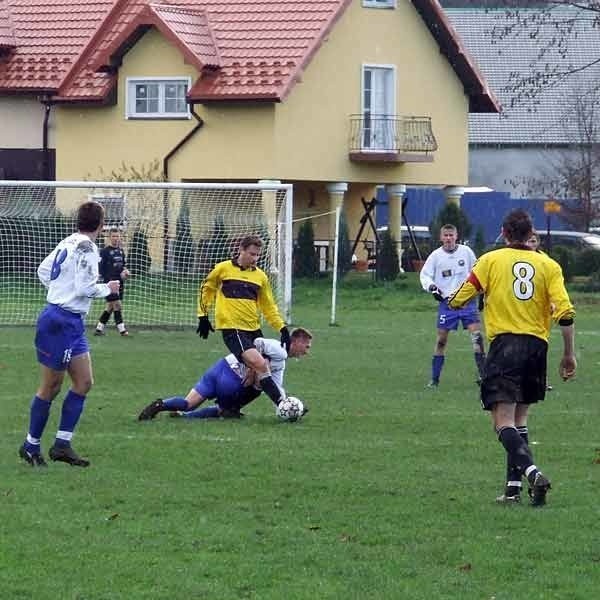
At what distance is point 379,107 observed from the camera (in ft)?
141

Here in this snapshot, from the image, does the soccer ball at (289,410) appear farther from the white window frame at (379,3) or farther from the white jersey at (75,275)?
the white window frame at (379,3)

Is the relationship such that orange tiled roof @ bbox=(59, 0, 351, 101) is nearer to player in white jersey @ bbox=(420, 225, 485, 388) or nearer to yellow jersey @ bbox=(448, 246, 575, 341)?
player in white jersey @ bbox=(420, 225, 485, 388)

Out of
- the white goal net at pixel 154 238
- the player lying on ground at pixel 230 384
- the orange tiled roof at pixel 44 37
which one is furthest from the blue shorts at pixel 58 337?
the orange tiled roof at pixel 44 37

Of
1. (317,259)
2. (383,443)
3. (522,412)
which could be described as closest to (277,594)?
(522,412)

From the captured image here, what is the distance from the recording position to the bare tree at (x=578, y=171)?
161 ft

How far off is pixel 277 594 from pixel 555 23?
20153mm

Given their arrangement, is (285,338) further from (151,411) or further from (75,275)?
(75,275)

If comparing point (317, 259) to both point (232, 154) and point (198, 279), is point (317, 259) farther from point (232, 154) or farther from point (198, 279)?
point (198, 279)

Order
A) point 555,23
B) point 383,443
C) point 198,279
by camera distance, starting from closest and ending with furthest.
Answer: point 383,443
point 555,23
point 198,279

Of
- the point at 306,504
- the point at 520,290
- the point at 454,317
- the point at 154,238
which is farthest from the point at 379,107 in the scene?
the point at 306,504

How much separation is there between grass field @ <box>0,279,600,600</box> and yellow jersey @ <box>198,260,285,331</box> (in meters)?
0.91

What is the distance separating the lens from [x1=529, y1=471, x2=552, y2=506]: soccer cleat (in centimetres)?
988

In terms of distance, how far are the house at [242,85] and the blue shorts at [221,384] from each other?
Answer: 2436cm

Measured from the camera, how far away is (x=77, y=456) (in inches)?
462
